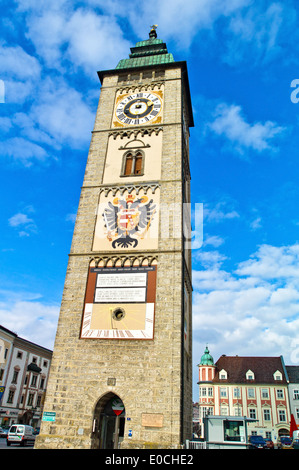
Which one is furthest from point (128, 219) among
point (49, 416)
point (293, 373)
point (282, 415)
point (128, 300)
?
point (293, 373)

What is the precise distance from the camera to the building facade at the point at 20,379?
3730 cm

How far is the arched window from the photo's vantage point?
2017 cm

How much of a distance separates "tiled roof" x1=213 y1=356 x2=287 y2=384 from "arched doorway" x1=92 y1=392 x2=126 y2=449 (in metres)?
43.3

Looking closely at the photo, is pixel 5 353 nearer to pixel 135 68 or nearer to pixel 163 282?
pixel 163 282

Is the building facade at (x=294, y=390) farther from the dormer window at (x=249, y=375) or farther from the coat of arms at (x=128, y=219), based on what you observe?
the coat of arms at (x=128, y=219)

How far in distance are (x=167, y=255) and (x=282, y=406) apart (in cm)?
4377

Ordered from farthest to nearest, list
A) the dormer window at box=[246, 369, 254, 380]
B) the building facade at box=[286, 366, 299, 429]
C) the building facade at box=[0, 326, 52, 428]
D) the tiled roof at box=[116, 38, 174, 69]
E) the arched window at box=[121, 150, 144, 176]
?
1. the dormer window at box=[246, 369, 254, 380]
2. the building facade at box=[286, 366, 299, 429]
3. the building facade at box=[0, 326, 52, 428]
4. the tiled roof at box=[116, 38, 174, 69]
5. the arched window at box=[121, 150, 144, 176]

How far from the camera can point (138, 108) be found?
22625 millimetres

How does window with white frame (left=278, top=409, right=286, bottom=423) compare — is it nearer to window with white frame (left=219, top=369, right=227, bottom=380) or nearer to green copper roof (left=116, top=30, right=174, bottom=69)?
window with white frame (left=219, top=369, right=227, bottom=380)

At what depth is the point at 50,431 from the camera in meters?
14.3

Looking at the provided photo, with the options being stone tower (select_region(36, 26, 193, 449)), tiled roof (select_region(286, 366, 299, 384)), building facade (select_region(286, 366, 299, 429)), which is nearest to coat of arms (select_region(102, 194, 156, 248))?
stone tower (select_region(36, 26, 193, 449))

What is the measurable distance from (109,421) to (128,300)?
16.9ft
